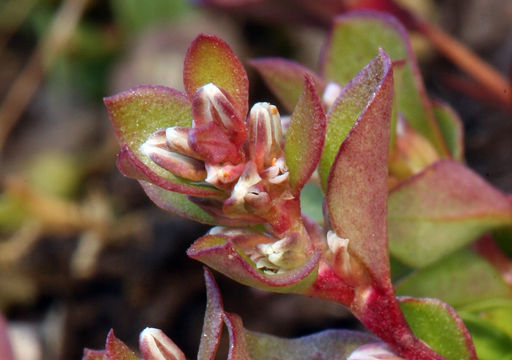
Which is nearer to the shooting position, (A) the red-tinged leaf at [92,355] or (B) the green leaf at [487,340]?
(A) the red-tinged leaf at [92,355]

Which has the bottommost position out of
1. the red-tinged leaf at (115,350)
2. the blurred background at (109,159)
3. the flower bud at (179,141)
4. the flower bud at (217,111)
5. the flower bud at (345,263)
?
the blurred background at (109,159)

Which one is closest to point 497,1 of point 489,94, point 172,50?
point 489,94

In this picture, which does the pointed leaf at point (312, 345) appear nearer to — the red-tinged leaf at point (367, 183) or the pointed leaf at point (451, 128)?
the red-tinged leaf at point (367, 183)

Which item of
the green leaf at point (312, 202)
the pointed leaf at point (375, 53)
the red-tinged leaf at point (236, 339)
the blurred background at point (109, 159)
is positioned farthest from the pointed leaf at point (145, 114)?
the blurred background at point (109, 159)

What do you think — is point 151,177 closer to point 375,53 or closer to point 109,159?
point 375,53

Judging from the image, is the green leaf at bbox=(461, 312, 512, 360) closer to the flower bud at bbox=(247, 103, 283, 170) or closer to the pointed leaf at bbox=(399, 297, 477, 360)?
the pointed leaf at bbox=(399, 297, 477, 360)

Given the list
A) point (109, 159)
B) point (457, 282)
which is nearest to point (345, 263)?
point (457, 282)
